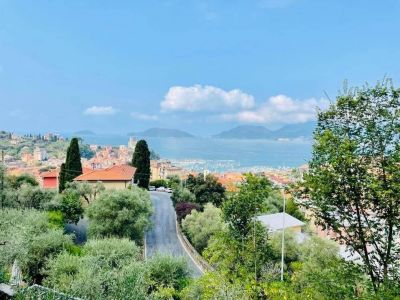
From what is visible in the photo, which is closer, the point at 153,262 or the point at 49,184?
the point at 153,262

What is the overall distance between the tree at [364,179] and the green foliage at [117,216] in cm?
1997

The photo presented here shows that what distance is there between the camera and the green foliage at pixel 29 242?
1204 cm

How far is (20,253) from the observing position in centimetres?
1228

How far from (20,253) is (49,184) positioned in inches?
1565

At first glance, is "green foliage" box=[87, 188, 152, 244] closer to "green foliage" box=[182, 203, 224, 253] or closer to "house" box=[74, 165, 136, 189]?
"green foliage" box=[182, 203, 224, 253]

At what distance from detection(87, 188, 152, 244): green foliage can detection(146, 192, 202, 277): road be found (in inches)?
87.1

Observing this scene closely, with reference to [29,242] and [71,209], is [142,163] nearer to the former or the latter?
[71,209]

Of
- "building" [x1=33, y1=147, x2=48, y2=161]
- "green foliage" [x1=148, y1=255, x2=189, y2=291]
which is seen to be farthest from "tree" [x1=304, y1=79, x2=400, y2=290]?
"building" [x1=33, y1=147, x2=48, y2=161]

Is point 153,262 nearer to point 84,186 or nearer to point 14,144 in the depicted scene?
point 84,186

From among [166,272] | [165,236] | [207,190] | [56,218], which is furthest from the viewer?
[207,190]

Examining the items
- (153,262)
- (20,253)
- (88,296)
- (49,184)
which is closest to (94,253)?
(153,262)

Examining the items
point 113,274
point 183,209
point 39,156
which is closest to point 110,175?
point 183,209

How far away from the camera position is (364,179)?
21.0 feet

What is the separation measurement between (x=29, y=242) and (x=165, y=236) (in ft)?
59.0
